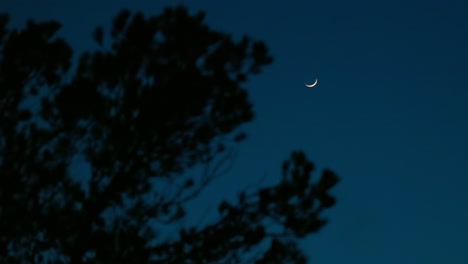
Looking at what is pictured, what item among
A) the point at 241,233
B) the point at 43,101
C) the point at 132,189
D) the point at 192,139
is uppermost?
the point at 43,101

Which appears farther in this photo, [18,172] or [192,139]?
[192,139]

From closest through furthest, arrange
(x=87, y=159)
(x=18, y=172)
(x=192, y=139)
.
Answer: (x=18, y=172) → (x=87, y=159) → (x=192, y=139)

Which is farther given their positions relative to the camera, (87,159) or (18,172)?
(87,159)

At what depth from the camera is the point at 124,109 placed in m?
7.98

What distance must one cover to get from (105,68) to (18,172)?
1.79 meters

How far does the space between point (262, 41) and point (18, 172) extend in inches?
152

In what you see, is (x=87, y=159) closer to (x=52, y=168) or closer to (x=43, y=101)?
(x=52, y=168)

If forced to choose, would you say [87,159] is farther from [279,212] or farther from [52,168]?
[279,212]

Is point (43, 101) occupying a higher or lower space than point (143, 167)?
higher

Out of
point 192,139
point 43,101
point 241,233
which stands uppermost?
point 43,101

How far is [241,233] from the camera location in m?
8.11

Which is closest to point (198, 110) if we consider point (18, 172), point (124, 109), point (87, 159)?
point (124, 109)

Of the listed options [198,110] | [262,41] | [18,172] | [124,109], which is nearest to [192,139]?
[198,110]

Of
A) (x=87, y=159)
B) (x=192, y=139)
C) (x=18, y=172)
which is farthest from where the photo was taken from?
(x=192, y=139)
